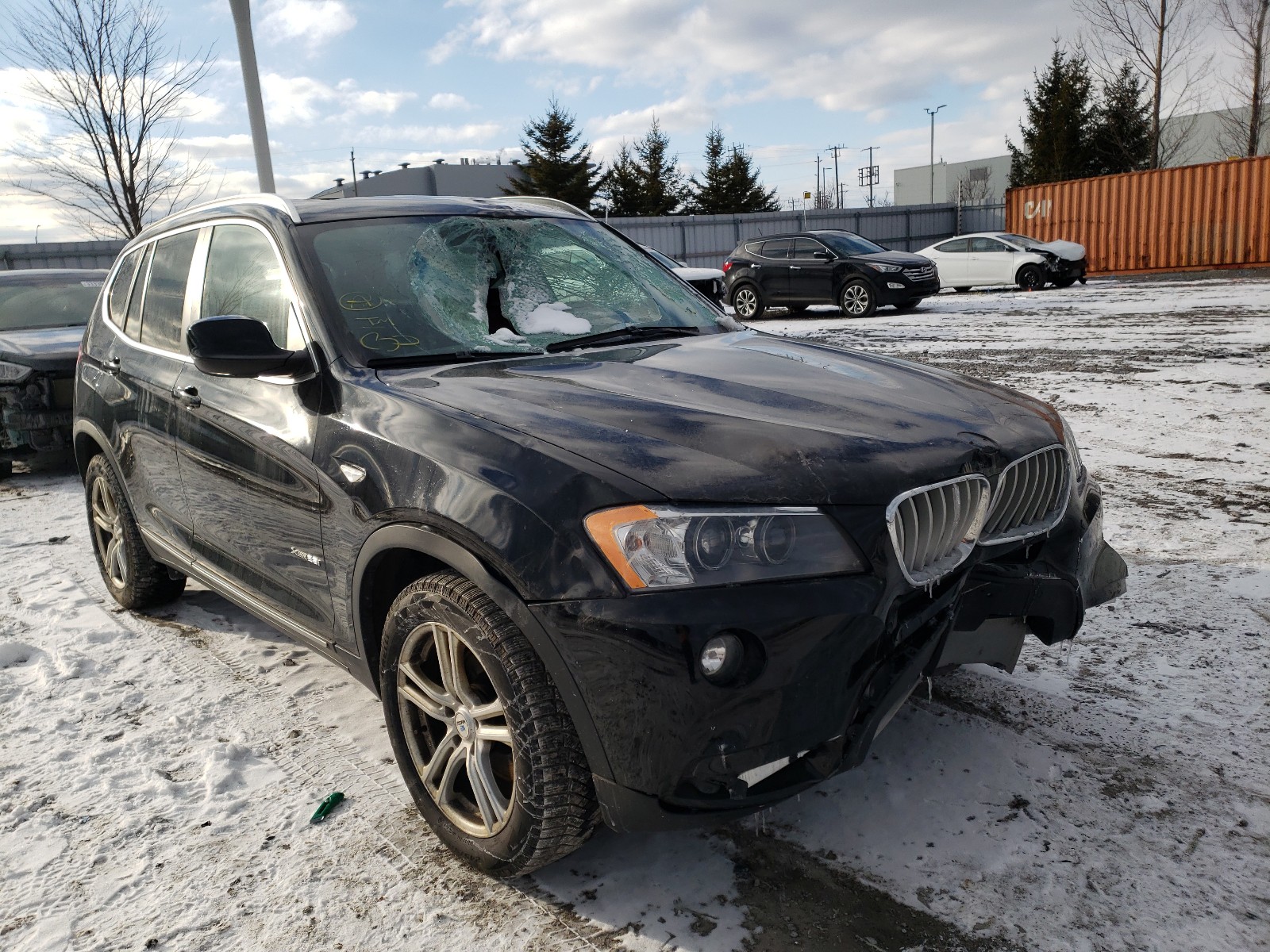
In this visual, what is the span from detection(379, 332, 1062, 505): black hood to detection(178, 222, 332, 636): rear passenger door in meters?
0.39

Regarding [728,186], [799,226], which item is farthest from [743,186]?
[799,226]

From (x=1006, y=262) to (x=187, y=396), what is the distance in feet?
69.9

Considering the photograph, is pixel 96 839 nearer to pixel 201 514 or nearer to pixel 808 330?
pixel 201 514

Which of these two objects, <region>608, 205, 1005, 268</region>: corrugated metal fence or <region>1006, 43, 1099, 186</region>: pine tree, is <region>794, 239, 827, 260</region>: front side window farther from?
<region>1006, 43, 1099, 186</region>: pine tree

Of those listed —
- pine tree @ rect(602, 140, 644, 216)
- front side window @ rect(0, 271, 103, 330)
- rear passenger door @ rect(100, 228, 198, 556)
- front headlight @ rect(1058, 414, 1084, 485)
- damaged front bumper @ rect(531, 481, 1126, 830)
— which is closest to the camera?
damaged front bumper @ rect(531, 481, 1126, 830)

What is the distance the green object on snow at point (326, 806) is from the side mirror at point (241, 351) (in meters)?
1.20

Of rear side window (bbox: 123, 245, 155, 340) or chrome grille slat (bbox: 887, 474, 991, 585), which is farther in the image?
rear side window (bbox: 123, 245, 155, 340)

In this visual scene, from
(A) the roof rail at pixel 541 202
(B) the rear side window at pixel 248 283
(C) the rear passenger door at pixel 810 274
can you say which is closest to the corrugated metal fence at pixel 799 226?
(C) the rear passenger door at pixel 810 274

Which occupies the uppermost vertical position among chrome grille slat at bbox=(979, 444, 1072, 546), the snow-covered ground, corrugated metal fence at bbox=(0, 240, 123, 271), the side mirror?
corrugated metal fence at bbox=(0, 240, 123, 271)

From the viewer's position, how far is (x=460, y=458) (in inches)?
86.3

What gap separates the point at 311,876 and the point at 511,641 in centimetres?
90

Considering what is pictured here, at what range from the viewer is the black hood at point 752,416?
206cm

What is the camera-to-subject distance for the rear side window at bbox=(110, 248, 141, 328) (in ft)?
13.8

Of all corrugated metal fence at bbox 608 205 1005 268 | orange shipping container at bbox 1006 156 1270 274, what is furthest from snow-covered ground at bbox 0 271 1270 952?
corrugated metal fence at bbox 608 205 1005 268
